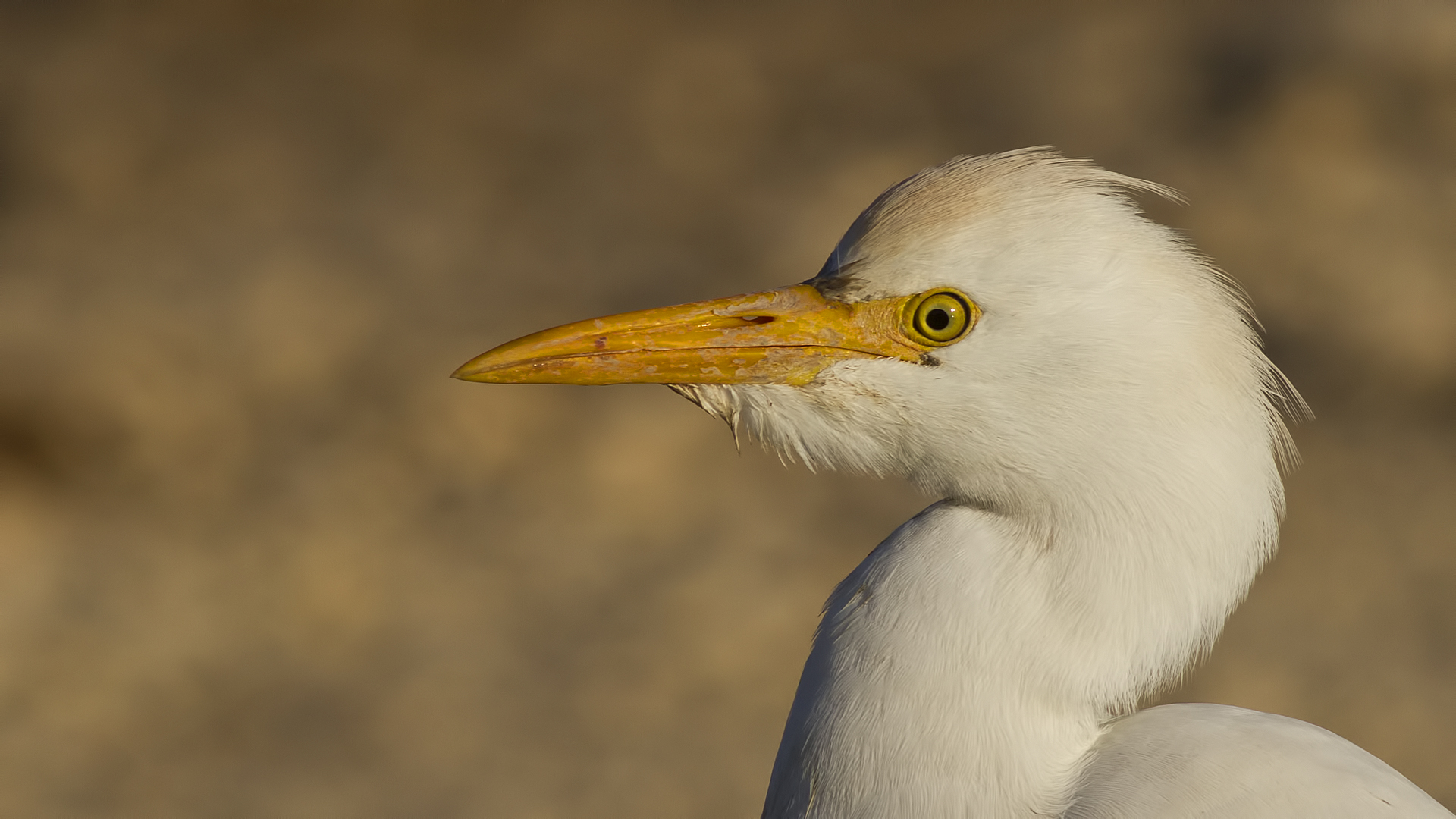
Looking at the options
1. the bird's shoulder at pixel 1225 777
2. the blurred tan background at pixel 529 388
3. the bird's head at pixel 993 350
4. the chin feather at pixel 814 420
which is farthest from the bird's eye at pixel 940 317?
the blurred tan background at pixel 529 388

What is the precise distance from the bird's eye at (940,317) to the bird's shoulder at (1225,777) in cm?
80

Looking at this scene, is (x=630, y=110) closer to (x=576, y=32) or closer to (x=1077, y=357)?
(x=576, y=32)

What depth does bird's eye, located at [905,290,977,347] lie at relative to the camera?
6.60ft

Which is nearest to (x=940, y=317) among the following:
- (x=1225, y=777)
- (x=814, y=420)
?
(x=814, y=420)

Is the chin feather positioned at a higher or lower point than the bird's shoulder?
higher

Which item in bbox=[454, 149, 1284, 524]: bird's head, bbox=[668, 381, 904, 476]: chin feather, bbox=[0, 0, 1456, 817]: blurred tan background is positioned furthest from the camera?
bbox=[0, 0, 1456, 817]: blurred tan background

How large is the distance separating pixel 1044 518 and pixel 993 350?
0.30m

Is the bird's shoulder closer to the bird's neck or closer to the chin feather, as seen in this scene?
the bird's neck

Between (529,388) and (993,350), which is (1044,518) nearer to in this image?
(993,350)

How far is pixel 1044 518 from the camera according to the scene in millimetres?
1979

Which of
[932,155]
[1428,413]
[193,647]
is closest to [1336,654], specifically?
[1428,413]

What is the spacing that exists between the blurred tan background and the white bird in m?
3.13

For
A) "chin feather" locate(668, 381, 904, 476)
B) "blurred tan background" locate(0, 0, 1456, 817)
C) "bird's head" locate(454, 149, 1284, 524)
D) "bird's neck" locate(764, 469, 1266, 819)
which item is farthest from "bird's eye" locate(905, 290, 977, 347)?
"blurred tan background" locate(0, 0, 1456, 817)

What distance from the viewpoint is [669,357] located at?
85.7 inches
